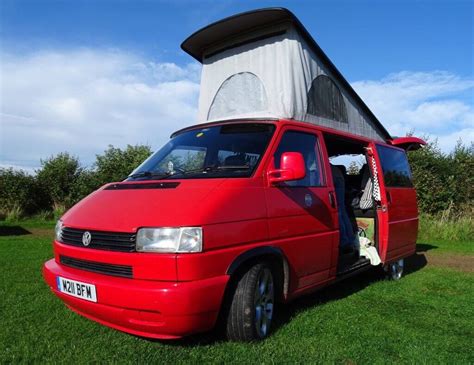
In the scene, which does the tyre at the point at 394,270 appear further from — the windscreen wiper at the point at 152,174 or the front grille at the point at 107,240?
the front grille at the point at 107,240

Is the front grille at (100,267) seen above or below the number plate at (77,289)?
above

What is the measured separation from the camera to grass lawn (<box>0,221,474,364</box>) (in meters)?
3.39

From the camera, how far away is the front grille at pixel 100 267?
3191 mm

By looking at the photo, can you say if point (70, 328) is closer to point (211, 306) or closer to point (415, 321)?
point (211, 306)

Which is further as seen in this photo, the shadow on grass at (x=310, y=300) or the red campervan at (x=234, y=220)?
the shadow on grass at (x=310, y=300)

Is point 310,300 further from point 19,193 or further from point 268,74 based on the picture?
point 19,193

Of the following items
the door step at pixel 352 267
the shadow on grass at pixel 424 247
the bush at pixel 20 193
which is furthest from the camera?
the bush at pixel 20 193

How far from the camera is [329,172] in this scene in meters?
4.79

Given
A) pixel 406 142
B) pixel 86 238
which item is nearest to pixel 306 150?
pixel 86 238

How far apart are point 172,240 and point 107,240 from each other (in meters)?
0.62

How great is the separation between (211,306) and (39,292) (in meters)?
3.12

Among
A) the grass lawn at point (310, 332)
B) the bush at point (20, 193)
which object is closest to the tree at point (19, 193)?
the bush at point (20, 193)

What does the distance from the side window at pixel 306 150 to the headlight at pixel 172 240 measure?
1360 mm

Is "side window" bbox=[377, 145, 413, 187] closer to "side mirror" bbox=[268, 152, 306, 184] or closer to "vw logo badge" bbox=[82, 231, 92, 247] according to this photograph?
"side mirror" bbox=[268, 152, 306, 184]
